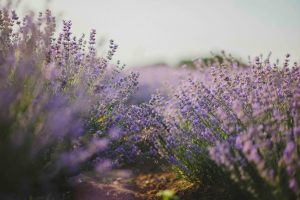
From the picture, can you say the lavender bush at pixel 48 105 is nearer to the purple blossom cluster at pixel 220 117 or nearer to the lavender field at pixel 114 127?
the lavender field at pixel 114 127

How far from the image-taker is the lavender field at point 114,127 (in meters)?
2.27

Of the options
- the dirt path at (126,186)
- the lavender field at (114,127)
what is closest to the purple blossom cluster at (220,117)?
the lavender field at (114,127)

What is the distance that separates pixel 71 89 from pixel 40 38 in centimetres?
38

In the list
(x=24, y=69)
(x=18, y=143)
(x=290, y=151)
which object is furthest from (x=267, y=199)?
(x=24, y=69)

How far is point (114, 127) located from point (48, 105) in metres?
0.77

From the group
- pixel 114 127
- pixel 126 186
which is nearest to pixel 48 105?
pixel 114 127

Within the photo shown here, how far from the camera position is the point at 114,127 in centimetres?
329

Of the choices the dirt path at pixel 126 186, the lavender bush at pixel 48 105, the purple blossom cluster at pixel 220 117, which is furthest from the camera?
the dirt path at pixel 126 186

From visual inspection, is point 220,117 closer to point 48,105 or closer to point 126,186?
point 48,105

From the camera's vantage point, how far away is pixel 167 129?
3.63 metres

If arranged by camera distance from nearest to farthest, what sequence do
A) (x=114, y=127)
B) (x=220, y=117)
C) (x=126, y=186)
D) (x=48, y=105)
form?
(x=48, y=105)
(x=220, y=117)
(x=114, y=127)
(x=126, y=186)

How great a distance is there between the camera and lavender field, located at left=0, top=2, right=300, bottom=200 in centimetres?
227

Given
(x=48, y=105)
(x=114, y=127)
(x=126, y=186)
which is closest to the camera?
(x=48, y=105)

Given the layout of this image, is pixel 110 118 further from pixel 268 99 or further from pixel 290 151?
pixel 290 151
